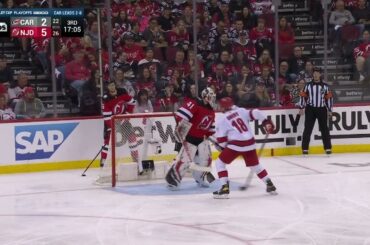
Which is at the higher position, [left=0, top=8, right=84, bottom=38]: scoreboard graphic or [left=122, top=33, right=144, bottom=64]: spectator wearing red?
[left=0, top=8, right=84, bottom=38]: scoreboard graphic

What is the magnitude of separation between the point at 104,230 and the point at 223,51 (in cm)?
602

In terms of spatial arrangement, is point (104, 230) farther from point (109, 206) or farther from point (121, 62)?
point (121, 62)

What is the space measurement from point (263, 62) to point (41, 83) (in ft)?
11.1

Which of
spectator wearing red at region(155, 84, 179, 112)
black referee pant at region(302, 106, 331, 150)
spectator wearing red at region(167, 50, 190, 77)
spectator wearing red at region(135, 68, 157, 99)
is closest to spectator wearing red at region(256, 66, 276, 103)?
black referee pant at region(302, 106, 331, 150)

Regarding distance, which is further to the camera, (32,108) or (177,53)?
(177,53)

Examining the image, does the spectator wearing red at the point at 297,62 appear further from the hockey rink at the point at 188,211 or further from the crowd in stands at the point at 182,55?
the hockey rink at the point at 188,211

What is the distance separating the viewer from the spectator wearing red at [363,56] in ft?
41.3

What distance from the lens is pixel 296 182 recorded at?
30.6 feet

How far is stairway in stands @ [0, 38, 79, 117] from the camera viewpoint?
11.1 meters

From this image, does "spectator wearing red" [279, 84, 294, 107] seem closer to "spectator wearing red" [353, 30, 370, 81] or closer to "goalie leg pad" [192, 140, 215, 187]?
"spectator wearing red" [353, 30, 370, 81]

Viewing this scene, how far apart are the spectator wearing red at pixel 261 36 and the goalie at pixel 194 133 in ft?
12.3

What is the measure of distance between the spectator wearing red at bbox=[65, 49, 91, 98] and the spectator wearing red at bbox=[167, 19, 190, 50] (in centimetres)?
145

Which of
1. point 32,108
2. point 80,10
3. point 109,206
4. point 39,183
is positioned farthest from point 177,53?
point 109,206

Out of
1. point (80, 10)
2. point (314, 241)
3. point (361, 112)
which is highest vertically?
point (80, 10)
